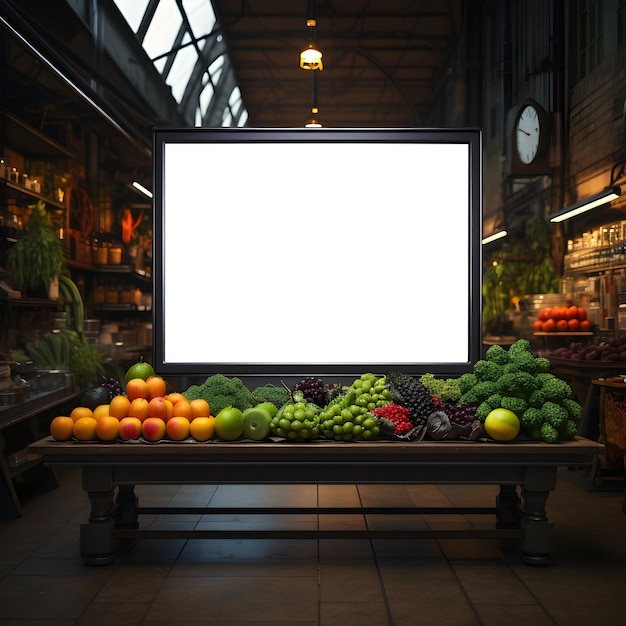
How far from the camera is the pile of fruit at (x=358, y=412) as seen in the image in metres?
3.51

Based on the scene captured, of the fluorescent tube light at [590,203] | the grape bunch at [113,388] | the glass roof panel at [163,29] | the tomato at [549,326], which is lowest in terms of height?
the grape bunch at [113,388]

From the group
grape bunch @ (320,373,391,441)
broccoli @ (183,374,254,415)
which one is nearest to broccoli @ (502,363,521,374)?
grape bunch @ (320,373,391,441)

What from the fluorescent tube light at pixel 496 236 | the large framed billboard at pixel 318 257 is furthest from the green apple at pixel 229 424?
the fluorescent tube light at pixel 496 236

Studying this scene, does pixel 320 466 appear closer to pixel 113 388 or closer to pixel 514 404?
pixel 514 404

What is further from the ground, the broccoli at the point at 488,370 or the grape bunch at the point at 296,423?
the broccoli at the point at 488,370

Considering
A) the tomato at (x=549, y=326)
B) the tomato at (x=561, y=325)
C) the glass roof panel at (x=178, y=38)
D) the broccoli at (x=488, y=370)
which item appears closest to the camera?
the broccoli at (x=488, y=370)

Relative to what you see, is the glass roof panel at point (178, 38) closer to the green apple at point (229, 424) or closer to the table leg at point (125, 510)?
the table leg at point (125, 510)

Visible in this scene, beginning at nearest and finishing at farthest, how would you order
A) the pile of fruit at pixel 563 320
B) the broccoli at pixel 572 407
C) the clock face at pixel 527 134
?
the broccoli at pixel 572 407 < the pile of fruit at pixel 563 320 < the clock face at pixel 527 134

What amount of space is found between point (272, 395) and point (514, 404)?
1.10 m

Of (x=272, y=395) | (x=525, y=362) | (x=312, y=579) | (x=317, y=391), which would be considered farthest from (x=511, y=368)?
(x=312, y=579)

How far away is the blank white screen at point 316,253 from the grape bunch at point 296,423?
1.62 ft

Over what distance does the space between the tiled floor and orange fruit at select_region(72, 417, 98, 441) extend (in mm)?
595

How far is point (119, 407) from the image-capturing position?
361 centimetres

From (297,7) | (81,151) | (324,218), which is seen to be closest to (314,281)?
(324,218)
